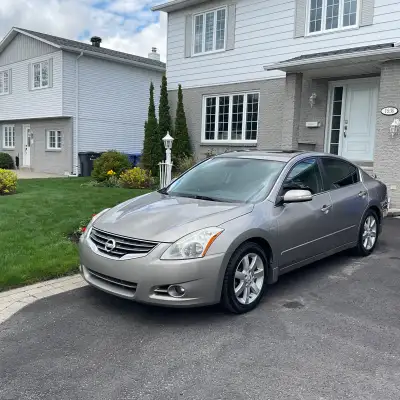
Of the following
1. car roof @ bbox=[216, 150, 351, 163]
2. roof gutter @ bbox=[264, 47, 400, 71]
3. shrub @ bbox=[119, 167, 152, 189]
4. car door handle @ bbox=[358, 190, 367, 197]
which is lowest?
shrub @ bbox=[119, 167, 152, 189]

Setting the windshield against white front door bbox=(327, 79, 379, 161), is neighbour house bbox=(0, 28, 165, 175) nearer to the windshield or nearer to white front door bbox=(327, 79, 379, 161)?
white front door bbox=(327, 79, 379, 161)

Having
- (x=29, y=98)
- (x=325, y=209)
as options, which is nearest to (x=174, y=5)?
(x=29, y=98)

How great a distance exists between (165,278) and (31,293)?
71.6 inches

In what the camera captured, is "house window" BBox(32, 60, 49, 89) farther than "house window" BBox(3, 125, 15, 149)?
No

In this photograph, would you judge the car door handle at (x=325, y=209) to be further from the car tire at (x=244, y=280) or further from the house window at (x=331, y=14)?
the house window at (x=331, y=14)

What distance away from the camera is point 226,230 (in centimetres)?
400

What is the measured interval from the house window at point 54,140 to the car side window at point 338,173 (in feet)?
56.5

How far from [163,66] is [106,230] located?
67.7 feet

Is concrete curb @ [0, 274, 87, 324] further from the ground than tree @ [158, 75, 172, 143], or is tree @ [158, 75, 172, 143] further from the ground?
tree @ [158, 75, 172, 143]

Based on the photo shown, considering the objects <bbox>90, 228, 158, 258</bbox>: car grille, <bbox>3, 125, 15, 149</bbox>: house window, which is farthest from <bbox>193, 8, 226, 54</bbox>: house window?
<bbox>3, 125, 15, 149</bbox>: house window

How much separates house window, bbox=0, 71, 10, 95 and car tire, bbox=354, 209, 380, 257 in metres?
21.8

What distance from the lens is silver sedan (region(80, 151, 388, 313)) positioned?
382 centimetres

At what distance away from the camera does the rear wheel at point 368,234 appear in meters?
6.11

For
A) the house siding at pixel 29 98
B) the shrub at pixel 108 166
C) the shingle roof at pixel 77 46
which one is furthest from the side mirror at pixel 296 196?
the shingle roof at pixel 77 46
